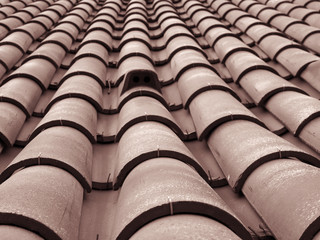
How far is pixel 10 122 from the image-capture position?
2590 mm

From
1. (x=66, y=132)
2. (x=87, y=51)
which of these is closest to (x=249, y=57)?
(x=87, y=51)

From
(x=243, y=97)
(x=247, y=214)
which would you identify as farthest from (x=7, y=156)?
(x=243, y=97)

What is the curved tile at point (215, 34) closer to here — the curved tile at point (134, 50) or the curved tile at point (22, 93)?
the curved tile at point (134, 50)

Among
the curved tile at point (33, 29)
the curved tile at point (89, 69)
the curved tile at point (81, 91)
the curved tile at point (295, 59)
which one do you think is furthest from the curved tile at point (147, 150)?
the curved tile at point (33, 29)

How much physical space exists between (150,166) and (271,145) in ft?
2.37

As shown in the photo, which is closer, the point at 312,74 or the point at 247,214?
the point at 247,214

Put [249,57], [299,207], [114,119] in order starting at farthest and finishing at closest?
[249,57] < [114,119] < [299,207]

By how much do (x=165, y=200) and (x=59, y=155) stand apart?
2.68 feet

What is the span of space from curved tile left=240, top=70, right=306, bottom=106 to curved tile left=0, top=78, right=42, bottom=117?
199cm

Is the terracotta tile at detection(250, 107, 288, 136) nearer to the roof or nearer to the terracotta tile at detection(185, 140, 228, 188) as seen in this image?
the roof

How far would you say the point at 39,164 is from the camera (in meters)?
1.95

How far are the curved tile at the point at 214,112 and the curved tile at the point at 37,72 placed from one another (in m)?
1.58

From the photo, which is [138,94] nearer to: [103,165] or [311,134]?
[103,165]

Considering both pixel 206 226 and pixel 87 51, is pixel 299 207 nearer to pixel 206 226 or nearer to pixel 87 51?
pixel 206 226
